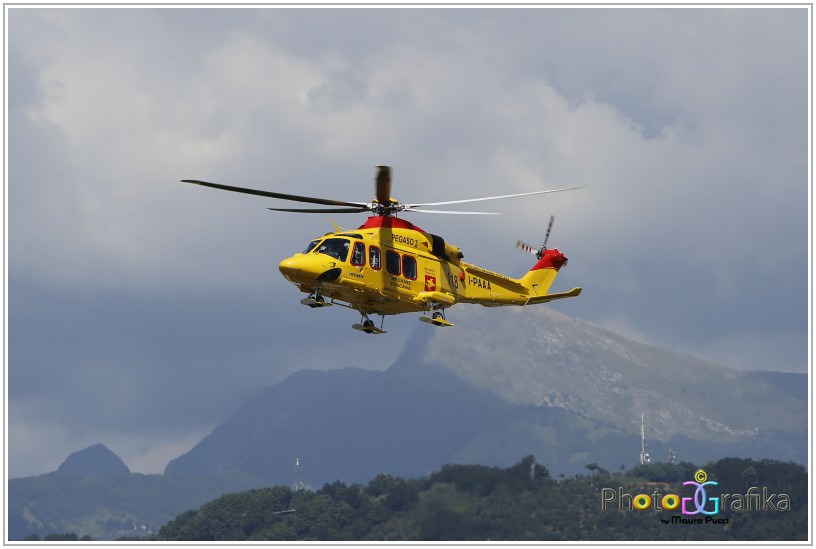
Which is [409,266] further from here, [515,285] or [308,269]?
[515,285]

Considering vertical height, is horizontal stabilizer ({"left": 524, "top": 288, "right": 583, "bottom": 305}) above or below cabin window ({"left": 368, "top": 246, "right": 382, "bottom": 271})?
above

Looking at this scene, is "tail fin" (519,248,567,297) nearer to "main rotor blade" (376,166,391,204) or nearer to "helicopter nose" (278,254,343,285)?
"main rotor blade" (376,166,391,204)

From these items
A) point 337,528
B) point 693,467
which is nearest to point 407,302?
point 337,528

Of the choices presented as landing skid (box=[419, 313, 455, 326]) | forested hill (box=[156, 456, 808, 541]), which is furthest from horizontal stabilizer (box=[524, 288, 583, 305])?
forested hill (box=[156, 456, 808, 541])

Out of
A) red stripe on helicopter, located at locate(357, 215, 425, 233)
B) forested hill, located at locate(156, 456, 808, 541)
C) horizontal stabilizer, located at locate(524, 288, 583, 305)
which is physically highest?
red stripe on helicopter, located at locate(357, 215, 425, 233)

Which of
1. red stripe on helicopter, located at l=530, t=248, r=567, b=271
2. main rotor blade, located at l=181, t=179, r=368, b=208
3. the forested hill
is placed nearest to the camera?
A: main rotor blade, located at l=181, t=179, r=368, b=208

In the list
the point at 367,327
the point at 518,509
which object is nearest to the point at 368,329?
Result: the point at 367,327

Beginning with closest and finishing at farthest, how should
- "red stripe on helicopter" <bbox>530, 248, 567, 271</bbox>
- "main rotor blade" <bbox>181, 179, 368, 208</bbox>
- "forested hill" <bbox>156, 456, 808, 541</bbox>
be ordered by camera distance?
"main rotor blade" <bbox>181, 179, 368, 208</bbox>
"red stripe on helicopter" <bbox>530, 248, 567, 271</bbox>
"forested hill" <bbox>156, 456, 808, 541</bbox>

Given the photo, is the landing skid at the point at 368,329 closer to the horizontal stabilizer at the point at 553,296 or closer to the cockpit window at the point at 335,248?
the cockpit window at the point at 335,248

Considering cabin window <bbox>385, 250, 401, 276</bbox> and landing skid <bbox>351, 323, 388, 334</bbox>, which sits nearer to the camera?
cabin window <bbox>385, 250, 401, 276</bbox>
